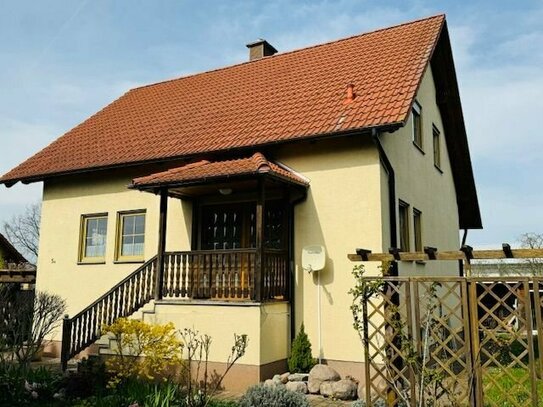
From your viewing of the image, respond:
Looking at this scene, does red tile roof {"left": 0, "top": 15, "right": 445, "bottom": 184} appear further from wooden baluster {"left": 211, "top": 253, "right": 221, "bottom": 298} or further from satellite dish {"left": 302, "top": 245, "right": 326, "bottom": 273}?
wooden baluster {"left": 211, "top": 253, "right": 221, "bottom": 298}

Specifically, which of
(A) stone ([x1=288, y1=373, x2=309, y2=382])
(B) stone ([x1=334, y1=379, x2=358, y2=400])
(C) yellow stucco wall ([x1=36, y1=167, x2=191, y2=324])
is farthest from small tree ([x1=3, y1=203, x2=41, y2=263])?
(B) stone ([x1=334, y1=379, x2=358, y2=400])

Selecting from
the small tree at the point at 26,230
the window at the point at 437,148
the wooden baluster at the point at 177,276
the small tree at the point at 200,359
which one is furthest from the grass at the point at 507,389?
the small tree at the point at 26,230

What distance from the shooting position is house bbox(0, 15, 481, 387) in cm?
1009

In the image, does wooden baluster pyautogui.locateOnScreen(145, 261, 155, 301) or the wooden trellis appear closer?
the wooden trellis

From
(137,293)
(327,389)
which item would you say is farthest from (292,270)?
(137,293)

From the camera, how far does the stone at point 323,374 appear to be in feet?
30.0

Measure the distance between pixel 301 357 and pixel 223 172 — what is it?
396 cm

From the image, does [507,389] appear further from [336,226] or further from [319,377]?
[336,226]

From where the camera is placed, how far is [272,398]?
6781 mm

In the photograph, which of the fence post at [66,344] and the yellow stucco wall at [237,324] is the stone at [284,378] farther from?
the fence post at [66,344]

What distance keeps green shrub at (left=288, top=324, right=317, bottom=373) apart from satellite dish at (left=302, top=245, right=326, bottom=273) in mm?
1397

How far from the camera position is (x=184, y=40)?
11156 mm

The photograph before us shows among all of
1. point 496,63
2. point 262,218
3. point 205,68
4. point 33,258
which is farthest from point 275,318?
point 33,258

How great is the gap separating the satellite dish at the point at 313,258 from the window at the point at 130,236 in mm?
4836
